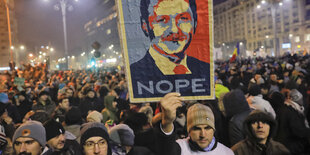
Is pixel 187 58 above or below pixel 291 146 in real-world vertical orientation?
above

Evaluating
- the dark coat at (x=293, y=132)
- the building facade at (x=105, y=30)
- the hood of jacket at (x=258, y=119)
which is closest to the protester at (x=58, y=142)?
the hood of jacket at (x=258, y=119)

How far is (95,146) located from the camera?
127 inches

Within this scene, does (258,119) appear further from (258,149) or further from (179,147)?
(179,147)

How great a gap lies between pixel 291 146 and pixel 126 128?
2830mm

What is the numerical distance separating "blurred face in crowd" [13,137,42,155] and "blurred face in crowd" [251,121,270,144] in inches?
101

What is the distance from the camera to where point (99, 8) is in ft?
424

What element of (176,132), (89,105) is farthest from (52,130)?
(89,105)

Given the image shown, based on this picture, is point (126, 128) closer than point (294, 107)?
Yes

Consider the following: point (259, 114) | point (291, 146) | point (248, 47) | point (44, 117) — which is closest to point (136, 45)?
point (259, 114)

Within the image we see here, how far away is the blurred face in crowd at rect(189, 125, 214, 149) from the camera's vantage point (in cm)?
283

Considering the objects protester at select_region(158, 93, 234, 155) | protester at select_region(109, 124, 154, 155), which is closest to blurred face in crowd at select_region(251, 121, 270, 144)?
protester at select_region(158, 93, 234, 155)

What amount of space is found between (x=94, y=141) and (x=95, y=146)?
0.06 metres

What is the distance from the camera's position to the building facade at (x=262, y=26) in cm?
9556

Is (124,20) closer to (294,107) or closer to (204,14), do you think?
(204,14)
